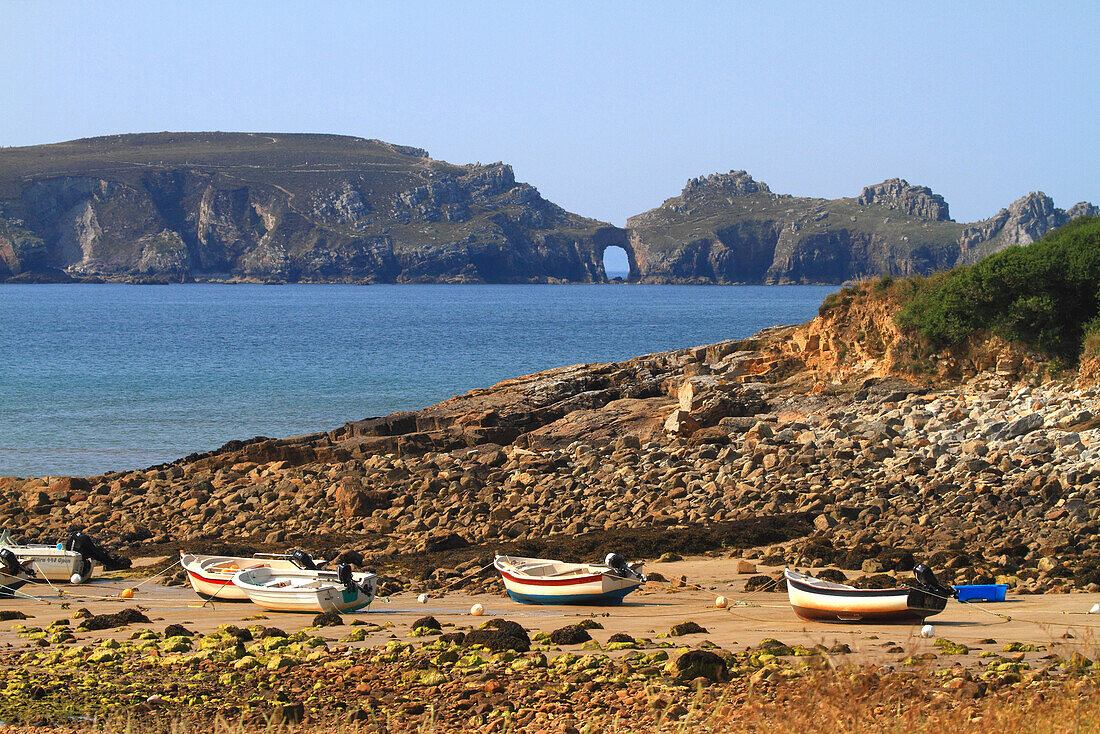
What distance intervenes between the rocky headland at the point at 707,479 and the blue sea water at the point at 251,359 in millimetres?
7252

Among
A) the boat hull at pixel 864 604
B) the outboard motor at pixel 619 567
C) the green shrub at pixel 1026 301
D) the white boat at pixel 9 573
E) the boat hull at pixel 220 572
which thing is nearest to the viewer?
the boat hull at pixel 864 604

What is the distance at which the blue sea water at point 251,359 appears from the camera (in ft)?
109

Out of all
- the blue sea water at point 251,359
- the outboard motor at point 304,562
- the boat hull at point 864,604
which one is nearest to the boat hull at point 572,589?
the boat hull at point 864,604

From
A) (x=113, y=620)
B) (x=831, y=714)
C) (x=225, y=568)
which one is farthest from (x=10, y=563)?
(x=831, y=714)

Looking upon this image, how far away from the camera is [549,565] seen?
541 inches

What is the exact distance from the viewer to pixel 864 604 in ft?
36.6

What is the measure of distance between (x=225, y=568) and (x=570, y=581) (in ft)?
15.1

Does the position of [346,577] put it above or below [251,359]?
above

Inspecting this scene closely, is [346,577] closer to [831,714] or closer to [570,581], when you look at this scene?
[570,581]

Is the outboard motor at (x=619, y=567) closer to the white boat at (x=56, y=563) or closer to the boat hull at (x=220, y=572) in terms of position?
the boat hull at (x=220, y=572)

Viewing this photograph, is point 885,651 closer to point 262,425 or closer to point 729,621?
point 729,621

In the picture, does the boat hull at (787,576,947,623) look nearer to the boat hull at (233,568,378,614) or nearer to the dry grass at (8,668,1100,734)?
the dry grass at (8,668,1100,734)

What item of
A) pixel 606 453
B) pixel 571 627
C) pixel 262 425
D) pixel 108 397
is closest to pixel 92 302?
pixel 108 397

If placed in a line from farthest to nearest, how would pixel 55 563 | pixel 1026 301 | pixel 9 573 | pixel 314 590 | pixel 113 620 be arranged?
pixel 1026 301 → pixel 55 563 → pixel 9 573 → pixel 314 590 → pixel 113 620
